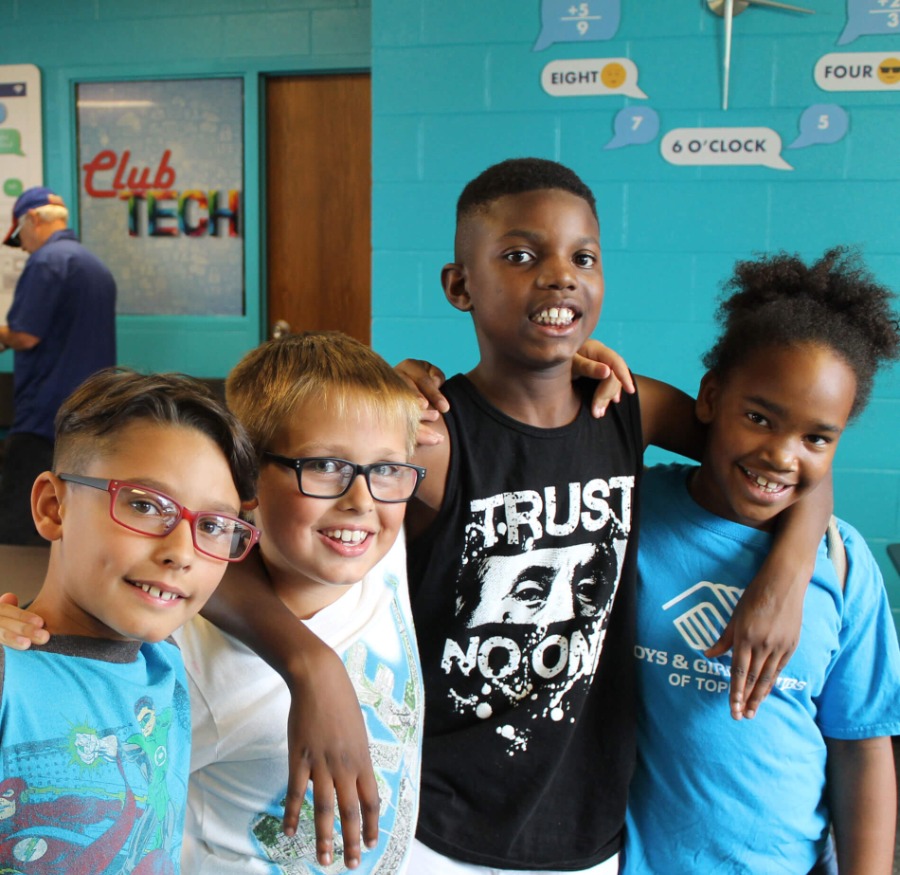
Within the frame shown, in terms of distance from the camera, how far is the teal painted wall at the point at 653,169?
8.49ft

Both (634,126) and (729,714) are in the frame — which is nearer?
(729,714)

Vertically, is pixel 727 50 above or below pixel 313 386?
above

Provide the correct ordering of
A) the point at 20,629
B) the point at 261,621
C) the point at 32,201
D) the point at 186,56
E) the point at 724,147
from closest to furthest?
1. the point at 20,629
2. the point at 261,621
3. the point at 724,147
4. the point at 32,201
5. the point at 186,56

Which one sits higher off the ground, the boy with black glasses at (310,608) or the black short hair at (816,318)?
the black short hair at (816,318)

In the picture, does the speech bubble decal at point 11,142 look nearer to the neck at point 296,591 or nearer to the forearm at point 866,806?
the neck at point 296,591

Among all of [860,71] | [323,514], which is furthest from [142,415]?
[860,71]

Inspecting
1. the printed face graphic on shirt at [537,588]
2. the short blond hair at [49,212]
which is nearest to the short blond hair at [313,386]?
the printed face graphic on shirt at [537,588]

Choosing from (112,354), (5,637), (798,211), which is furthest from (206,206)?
(5,637)

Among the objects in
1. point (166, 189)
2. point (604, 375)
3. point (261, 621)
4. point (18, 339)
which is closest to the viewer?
point (261, 621)

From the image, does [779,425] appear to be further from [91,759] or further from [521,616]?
[91,759]

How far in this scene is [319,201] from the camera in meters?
4.16

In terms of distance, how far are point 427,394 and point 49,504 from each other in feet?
1.55

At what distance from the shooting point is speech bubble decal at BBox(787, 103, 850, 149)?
2566mm

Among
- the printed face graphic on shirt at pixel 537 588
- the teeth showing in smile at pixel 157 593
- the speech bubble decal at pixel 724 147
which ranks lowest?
the printed face graphic on shirt at pixel 537 588
